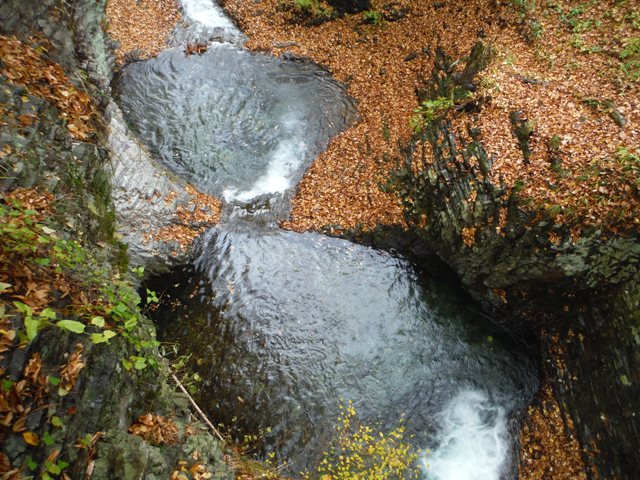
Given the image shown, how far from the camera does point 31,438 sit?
120 inches

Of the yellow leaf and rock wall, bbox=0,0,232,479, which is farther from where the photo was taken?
rock wall, bbox=0,0,232,479

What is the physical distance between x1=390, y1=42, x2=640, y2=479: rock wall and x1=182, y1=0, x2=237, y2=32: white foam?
11418 millimetres

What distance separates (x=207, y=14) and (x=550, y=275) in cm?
1727

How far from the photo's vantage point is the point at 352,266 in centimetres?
1071

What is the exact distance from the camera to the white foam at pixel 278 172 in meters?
11.9

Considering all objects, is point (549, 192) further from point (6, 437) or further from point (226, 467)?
point (6, 437)

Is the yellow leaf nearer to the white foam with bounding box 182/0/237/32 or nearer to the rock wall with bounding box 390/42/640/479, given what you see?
the rock wall with bounding box 390/42/640/479

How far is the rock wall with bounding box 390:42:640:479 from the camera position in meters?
7.22

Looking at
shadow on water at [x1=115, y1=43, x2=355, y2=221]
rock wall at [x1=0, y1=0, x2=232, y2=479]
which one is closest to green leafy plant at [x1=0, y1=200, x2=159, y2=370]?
rock wall at [x1=0, y1=0, x2=232, y2=479]

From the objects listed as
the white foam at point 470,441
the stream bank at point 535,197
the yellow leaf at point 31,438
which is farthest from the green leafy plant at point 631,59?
the yellow leaf at point 31,438

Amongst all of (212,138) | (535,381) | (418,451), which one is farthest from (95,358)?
(212,138)

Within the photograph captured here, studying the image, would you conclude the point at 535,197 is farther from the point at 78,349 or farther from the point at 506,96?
the point at 78,349

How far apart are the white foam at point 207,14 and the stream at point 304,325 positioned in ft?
17.6

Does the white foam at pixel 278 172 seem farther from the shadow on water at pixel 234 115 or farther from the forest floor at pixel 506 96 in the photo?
the forest floor at pixel 506 96
